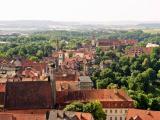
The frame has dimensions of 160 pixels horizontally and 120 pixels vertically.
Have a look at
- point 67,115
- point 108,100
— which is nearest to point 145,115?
point 108,100

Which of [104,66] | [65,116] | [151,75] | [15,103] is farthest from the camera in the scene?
[104,66]

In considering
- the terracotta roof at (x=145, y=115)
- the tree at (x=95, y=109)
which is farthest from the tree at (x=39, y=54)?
the tree at (x=95, y=109)

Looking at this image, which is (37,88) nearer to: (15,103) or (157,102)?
(15,103)

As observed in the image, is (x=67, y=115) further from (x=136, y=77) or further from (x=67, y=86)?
(x=136, y=77)

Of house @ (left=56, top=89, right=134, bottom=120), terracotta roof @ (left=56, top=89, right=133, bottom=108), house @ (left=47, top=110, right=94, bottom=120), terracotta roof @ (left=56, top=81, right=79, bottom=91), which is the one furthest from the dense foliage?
house @ (left=47, top=110, right=94, bottom=120)

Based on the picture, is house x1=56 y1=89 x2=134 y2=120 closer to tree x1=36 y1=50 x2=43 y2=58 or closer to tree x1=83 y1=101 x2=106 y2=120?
tree x1=83 y1=101 x2=106 y2=120

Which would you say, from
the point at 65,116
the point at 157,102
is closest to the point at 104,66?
the point at 157,102
